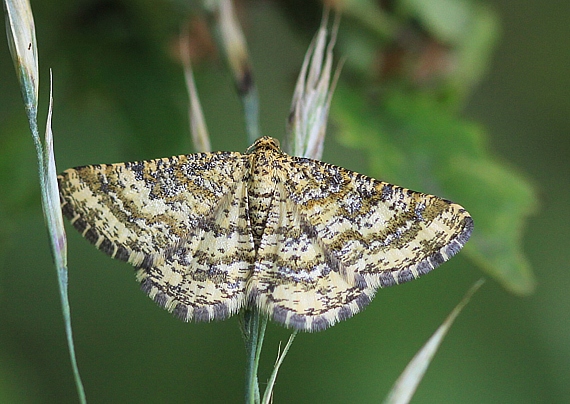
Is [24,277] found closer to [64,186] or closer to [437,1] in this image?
[64,186]

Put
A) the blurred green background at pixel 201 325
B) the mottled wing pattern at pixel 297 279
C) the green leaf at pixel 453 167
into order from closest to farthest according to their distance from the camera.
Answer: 1. the mottled wing pattern at pixel 297 279
2. the green leaf at pixel 453 167
3. the blurred green background at pixel 201 325

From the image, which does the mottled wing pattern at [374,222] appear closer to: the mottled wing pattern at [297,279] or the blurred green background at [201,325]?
the mottled wing pattern at [297,279]

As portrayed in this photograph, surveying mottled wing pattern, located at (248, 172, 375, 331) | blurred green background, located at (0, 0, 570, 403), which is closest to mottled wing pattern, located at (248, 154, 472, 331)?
mottled wing pattern, located at (248, 172, 375, 331)

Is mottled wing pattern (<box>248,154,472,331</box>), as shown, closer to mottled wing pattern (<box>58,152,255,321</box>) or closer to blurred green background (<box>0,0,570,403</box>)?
mottled wing pattern (<box>58,152,255,321</box>)

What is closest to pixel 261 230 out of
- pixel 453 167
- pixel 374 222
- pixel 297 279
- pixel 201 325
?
pixel 297 279

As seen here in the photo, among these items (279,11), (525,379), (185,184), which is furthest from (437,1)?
(525,379)

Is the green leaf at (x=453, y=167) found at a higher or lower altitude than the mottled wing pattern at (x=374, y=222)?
higher

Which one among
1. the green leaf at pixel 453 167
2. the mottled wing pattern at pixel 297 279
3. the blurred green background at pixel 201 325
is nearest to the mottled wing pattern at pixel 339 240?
the mottled wing pattern at pixel 297 279
